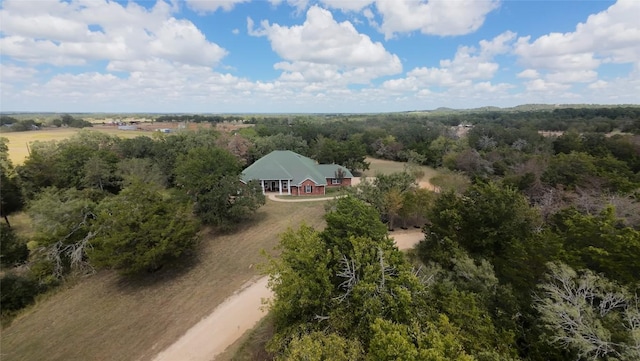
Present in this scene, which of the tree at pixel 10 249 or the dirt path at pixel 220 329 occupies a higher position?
the tree at pixel 10 249

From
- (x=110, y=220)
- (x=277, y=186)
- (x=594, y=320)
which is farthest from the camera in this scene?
(x=277, y=186)

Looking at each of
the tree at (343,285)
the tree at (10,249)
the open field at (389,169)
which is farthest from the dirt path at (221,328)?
the open field at (389,169)

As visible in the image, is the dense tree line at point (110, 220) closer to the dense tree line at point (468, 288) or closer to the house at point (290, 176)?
the house at point (290, 176)

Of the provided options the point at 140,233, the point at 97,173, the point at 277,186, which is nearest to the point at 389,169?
the point at 277,186

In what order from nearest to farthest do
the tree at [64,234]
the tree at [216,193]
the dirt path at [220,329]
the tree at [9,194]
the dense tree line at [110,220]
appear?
1. the dirt path at [220,329]
2. the dense tree line at [110,220]
3. the tree at [64,234]
4. the tree at [216,193]
5. the tree at [9,194]

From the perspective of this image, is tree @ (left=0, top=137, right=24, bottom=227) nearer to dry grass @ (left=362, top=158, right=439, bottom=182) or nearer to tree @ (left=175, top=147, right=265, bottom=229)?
tree @ (left=175, top=147, right=265, bottom=229)

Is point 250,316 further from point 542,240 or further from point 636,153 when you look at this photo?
point 636,153

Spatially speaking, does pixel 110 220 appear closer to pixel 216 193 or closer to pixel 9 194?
pixel 216 193

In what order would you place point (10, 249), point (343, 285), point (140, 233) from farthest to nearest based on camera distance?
point (10, 249), point (140, 233), point (343, 285)

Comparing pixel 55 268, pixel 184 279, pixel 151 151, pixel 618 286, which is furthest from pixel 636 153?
pixel 151 151
